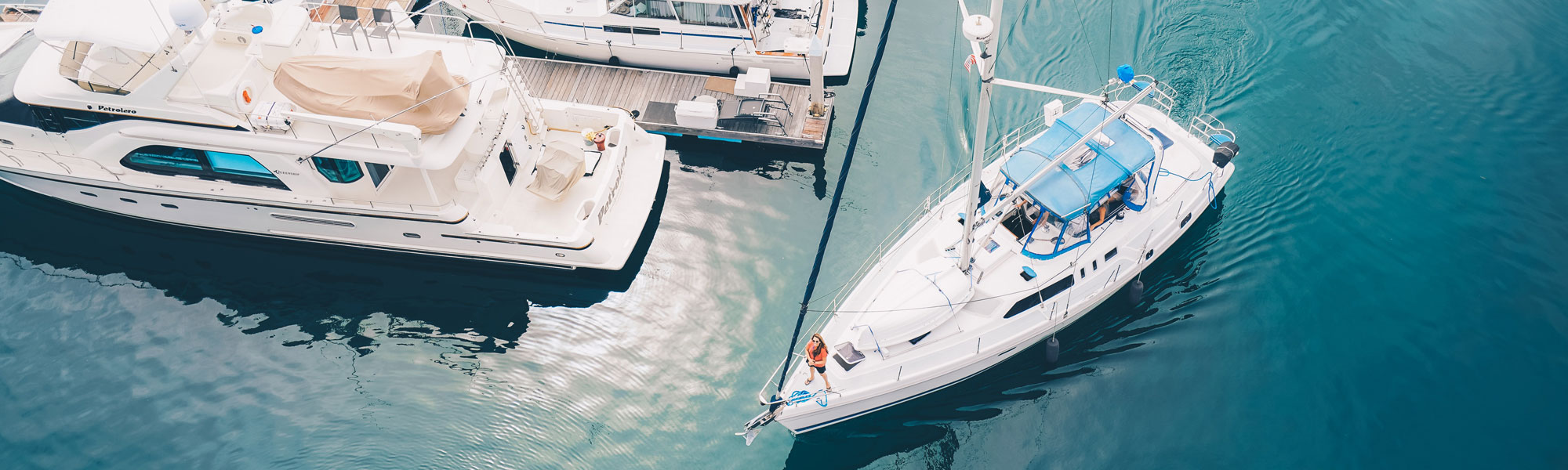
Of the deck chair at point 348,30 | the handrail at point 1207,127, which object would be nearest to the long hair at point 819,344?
the handrail at point 1207,127

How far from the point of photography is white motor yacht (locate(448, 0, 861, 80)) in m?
22.5

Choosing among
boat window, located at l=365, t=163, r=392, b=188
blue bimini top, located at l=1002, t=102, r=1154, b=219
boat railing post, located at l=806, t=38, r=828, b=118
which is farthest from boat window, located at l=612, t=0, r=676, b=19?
blue bimini top, located at l=1002, t=102, r=1154, b=219

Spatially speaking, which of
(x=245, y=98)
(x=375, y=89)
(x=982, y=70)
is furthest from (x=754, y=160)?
(x=245, y=98)

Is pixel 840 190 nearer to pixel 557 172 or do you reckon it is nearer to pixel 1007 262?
pixel 1007 262

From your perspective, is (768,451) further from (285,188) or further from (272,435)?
(285,188)

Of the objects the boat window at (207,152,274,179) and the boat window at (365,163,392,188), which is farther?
the boat window at (207,152,274,179)

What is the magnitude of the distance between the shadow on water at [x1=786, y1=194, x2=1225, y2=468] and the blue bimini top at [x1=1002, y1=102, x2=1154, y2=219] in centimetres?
308

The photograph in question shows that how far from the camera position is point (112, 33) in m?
16.6

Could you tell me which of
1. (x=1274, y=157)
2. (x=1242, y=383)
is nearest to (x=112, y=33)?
(x=1242, y=383)

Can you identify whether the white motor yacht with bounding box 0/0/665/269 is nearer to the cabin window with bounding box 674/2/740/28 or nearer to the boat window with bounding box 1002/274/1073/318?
the cabin window with bounding box 674/2/740/28

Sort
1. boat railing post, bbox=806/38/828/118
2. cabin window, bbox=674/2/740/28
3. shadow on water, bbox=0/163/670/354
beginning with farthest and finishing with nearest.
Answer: cabin window, bbox=674/2/740/28
boat railing post, bbox=806/38/828/118
shadow on water, bbox=0/163/670/354

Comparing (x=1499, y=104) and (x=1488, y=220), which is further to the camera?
(x=1499, y=104)

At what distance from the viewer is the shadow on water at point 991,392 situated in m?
17.2

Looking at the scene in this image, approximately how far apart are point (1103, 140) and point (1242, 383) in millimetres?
5631
